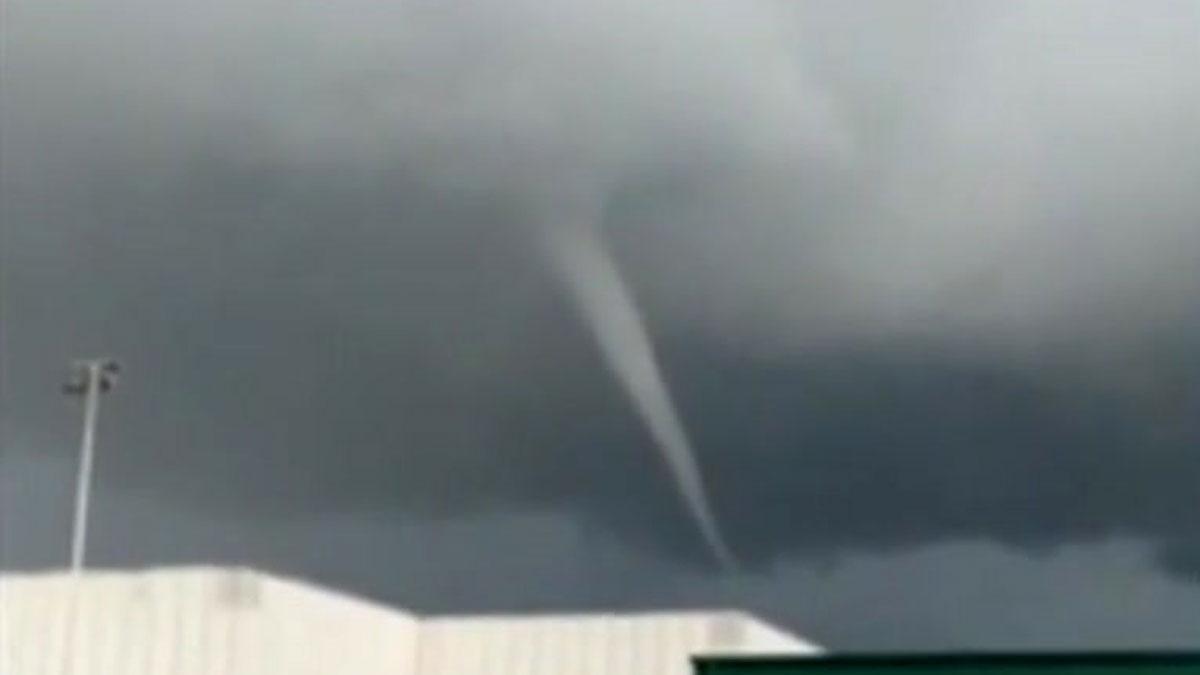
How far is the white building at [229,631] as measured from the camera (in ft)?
129

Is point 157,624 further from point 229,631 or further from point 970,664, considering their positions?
point 970,664

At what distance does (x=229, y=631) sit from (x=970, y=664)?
11594mm

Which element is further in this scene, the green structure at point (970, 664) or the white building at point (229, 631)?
the white building at point (229, 631)

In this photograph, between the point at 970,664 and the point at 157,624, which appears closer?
the point at 970,664

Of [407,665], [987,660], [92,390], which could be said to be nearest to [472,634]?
[407,665]

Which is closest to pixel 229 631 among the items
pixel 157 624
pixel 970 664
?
pixel 157 624

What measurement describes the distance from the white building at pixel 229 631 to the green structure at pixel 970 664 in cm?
419

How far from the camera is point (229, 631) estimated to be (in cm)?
3922

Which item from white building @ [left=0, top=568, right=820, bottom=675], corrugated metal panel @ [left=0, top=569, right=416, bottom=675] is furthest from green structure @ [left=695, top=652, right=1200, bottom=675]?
corrugated metal panel @ [left=0, top=569, right=416, bottom=675]

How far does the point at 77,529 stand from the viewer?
53625mm

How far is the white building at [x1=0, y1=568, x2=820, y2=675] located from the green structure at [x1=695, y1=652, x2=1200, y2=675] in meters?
4.19

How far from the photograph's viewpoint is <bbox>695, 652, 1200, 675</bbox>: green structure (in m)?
36.0

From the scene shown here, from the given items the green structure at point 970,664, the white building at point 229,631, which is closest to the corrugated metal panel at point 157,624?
the white building at point 229,631

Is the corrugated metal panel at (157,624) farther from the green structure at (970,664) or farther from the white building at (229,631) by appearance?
the green structure at (970,664)
